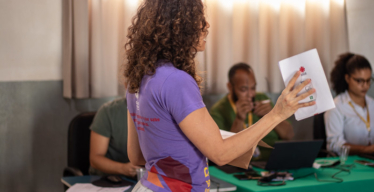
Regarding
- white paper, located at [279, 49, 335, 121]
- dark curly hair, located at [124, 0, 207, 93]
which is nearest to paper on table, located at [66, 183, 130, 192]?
dark curly hair, located at [124, 0, 207, 93]

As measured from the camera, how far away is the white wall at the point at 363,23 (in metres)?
3.51

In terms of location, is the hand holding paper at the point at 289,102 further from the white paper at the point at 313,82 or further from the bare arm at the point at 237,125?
the bare arm at the point at 237,125

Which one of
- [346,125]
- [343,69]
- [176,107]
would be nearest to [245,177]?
[176,107]

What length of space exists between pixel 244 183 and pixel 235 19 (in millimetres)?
1765

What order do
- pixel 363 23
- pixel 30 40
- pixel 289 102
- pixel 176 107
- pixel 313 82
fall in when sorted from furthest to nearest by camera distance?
pixel 363 23 → pixel 30 40 → pixel 313 82 → pixel 289 102 → pixel 176 107

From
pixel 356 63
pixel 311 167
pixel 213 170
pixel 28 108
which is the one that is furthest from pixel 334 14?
pixel 28 108

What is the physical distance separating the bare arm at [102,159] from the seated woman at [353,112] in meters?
1.70

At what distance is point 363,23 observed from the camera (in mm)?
3539

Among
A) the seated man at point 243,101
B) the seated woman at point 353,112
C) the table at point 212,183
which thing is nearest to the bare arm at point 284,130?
the seated man at point 243,101

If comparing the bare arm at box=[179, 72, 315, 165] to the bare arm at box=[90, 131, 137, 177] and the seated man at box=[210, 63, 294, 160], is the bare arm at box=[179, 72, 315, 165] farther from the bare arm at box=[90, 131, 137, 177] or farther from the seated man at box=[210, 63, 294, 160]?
the seated man at box=[210, 63, 294, 160]

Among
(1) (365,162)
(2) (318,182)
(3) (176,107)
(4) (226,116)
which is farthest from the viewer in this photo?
(4) (226,116)

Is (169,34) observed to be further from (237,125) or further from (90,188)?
(237,125)

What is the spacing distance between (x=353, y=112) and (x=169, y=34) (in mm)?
2360

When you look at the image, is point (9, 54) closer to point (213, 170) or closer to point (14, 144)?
point (14, 144)
